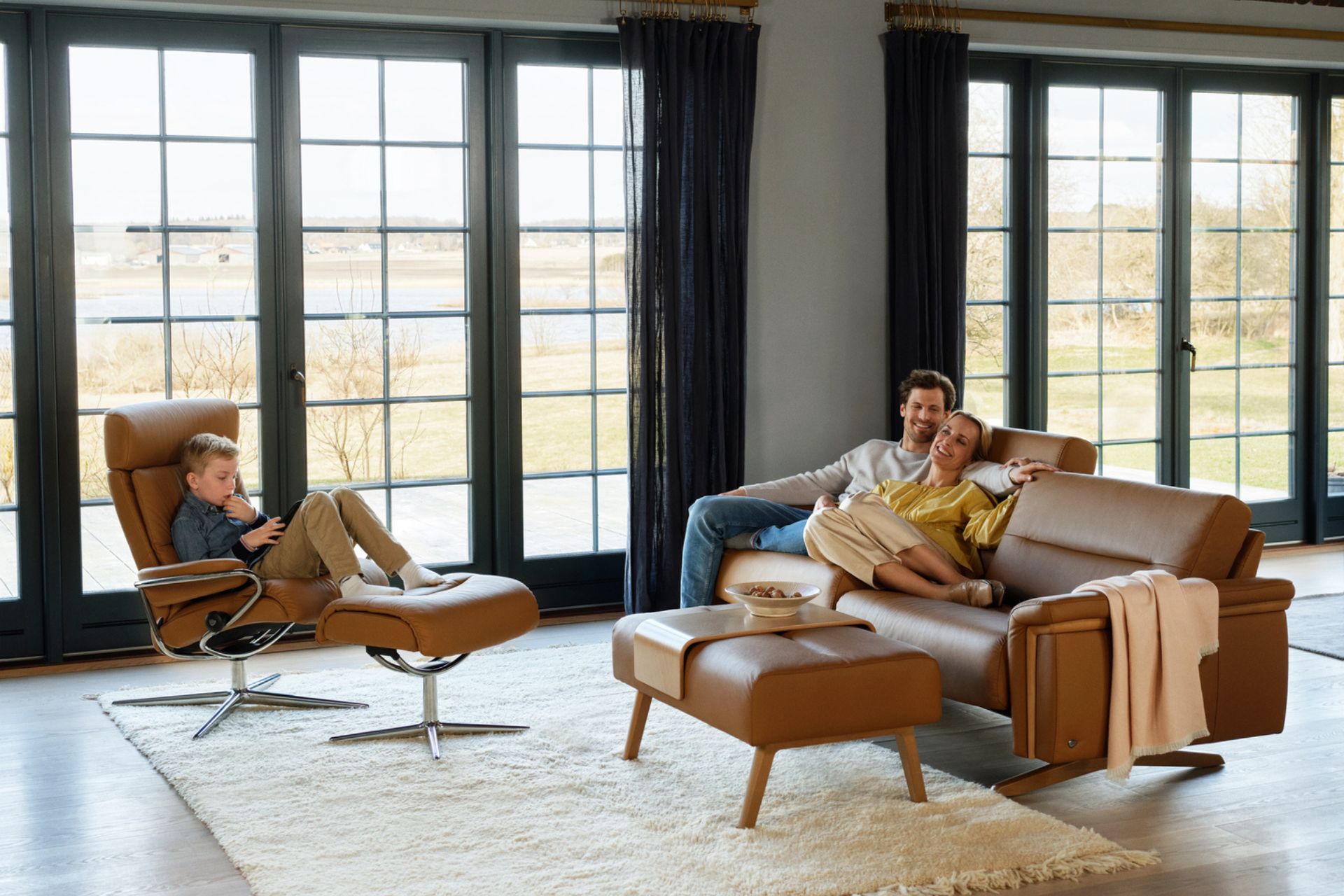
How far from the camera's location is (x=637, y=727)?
3857mm

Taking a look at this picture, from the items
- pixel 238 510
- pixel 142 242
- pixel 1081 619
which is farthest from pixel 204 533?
pixel 1081 619

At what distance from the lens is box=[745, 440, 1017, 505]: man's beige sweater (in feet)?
16.7

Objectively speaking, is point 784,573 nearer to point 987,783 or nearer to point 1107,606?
point 987,783

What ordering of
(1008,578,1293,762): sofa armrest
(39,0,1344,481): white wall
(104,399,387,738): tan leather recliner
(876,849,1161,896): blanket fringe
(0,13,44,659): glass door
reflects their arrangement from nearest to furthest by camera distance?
(876,849,1161,896): blanket fringe < (1008,578,1293,762): sofa armrest < (104,399,387,738): tan leather recliner < (0,13,44,659): glass door < (39,0,1344,481): white wall

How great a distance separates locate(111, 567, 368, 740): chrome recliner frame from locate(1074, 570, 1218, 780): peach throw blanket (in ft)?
7.60

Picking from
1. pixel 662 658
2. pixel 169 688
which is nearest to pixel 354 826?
pixel 662 658

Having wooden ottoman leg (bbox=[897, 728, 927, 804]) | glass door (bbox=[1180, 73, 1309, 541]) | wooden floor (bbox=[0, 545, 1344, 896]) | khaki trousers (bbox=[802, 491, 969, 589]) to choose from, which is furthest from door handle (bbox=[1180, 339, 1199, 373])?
wooden ottoman leg (bbox=[897, 728, 927, 804])

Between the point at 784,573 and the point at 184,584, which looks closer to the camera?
the point at 184,584

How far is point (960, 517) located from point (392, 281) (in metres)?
2.45

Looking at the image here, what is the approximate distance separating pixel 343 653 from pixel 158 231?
5.66 ft

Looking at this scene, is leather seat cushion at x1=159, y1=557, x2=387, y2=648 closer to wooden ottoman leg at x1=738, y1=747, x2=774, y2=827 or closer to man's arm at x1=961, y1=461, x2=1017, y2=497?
wooden ottoman leg at x1=738, y1=747, x2=774, y2=827

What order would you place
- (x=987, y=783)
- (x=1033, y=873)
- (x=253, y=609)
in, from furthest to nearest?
(x=253, y=609), (x=987, y=783), (x=1033, y=873)

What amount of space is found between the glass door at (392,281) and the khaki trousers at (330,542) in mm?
1022

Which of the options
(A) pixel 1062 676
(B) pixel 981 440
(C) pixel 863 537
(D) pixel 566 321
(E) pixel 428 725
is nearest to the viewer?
(A) pixel 1062 676
